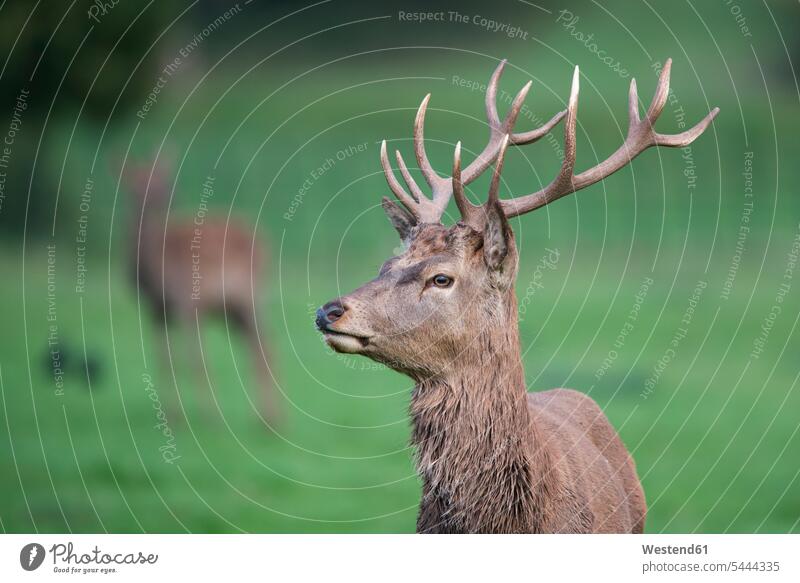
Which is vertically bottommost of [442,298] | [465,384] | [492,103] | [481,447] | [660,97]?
[481,447]

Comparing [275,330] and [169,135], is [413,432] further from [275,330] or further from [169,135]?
[169,135]

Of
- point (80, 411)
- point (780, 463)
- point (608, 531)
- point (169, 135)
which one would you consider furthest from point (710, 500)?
point (169, 135)

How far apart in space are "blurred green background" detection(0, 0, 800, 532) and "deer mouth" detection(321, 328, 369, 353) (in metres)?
4.24

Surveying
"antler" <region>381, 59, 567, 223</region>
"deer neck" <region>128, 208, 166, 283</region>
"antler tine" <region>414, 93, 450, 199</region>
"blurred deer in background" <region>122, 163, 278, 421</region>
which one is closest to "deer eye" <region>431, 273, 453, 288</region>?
"antler" <region>381, 59, 567, 223</region>

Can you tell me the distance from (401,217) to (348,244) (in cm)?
1053

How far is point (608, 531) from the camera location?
5.66 metres

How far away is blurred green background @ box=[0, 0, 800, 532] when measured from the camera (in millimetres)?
10422

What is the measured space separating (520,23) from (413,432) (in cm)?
1341

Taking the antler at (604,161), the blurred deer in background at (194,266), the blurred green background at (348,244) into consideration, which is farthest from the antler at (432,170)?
the blurred deer in background at (194,266)

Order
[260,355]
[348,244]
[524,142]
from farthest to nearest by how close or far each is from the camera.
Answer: [348,244] < [260,355] < [524,142]

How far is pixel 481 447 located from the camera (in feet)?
17.4

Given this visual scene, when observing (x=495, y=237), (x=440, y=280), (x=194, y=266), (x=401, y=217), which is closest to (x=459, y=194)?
(x=495, y=237)

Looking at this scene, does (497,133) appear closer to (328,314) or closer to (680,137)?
(680,137)

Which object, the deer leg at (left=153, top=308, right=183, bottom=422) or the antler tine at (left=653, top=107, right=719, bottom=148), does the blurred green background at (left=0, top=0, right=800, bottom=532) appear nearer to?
the deer leg at (left=153, top=308, right=183, bottom=422)
